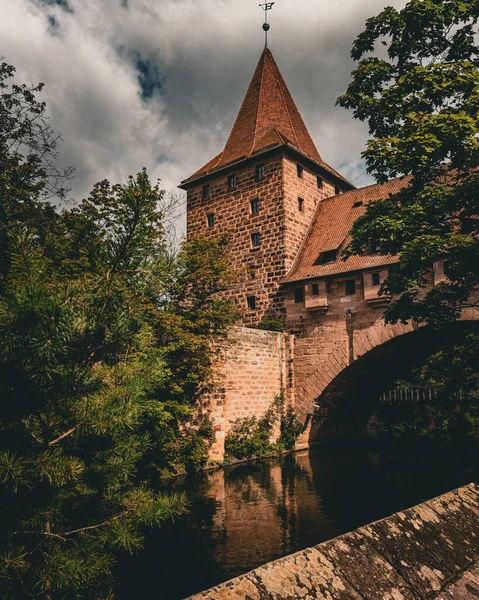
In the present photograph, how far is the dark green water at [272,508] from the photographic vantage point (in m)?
6.50

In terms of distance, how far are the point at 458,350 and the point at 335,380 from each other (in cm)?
899

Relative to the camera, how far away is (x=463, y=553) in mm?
1863

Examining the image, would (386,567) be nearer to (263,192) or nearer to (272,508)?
(272,508)

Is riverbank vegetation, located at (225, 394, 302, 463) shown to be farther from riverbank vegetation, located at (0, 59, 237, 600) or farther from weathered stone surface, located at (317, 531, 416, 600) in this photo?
weathered stone surface, located at (317, 531, 416, 600)

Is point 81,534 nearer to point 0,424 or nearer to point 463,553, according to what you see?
point 0,424

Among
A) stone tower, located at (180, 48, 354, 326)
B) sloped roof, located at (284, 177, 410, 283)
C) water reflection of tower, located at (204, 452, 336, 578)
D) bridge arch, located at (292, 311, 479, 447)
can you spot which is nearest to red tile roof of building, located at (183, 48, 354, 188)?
stone tower, located at (180, 48, 354, 326)

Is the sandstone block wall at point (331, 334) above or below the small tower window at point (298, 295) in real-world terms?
below

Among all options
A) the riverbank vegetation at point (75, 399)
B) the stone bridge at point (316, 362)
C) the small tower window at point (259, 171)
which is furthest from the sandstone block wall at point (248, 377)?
the riverbank vegetation at point (75, 399)

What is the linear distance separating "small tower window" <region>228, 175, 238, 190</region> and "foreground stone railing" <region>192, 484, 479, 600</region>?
21.0 m

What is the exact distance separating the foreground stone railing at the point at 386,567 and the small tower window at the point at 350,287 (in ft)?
50.8

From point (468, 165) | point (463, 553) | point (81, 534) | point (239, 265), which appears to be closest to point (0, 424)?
point (81, 534)

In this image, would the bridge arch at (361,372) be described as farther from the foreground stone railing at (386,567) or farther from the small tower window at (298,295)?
the foreground stone railing at (386,567)

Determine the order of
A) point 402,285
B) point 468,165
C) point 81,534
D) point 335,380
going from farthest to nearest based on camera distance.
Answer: point 335,380, point 402,285, point 468,165, point 81,534

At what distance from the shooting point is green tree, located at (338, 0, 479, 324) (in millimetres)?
7539
